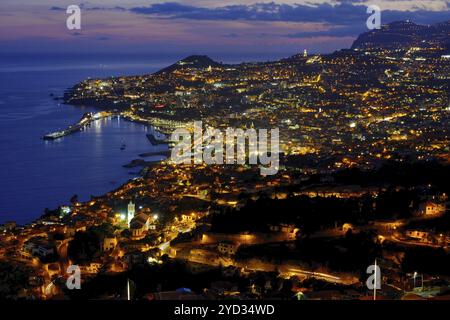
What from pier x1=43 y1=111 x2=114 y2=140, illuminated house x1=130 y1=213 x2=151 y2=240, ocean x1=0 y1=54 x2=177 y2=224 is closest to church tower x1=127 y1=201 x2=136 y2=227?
illuminated house x1=130 y1=213 x2=151 y2=240

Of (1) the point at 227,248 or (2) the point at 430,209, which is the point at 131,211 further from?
(2) the point at 430,209

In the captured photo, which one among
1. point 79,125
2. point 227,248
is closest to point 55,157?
point 79,125

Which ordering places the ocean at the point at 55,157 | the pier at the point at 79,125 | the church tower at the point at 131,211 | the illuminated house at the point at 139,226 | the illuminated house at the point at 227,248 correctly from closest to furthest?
the illuminated house at the point at 227,248 → the illuminated house at the point at 139,226 → the church tower at the point at 131,211 → the ocean at the point at 55,157 → the pier at the point at 79,125

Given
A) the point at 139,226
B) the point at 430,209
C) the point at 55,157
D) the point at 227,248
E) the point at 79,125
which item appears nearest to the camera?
the point at 227,248

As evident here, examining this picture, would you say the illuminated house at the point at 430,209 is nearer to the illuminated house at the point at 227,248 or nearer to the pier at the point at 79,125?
the illuminated house at the point at 227,248

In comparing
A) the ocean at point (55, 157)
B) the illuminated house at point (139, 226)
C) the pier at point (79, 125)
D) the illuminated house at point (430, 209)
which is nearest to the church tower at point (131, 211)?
the illuminated house at point (139, 226)

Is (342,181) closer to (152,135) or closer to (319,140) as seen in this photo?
(319,140)

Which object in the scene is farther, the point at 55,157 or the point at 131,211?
the point at 55,157

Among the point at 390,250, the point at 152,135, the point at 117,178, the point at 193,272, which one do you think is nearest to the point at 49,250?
the point at 193,272

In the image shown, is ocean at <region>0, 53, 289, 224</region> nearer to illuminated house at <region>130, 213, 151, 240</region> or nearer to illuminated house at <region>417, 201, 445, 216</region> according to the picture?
illuminated house at <region>130, 213, 151, 240</region>

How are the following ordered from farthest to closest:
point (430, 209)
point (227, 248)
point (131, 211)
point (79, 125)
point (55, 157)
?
point (79, 125), point (55, 157), point (131, 211), point (430, 209), point (227, 248)

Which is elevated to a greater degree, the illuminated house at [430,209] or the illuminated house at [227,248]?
the illuminated house at [430,209]
